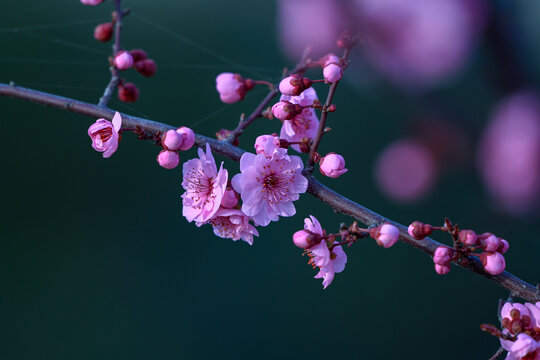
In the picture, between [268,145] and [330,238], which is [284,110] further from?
[330,238]

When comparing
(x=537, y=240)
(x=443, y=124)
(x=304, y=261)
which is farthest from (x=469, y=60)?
(x=304, y=261)

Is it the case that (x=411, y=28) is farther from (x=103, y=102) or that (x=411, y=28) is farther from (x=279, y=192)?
(x=103, y=102)

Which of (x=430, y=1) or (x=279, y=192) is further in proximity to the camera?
(x=279, y=192)

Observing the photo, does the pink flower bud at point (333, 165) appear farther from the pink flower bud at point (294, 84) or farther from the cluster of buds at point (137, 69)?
the cluster of buds at point (137, 69)

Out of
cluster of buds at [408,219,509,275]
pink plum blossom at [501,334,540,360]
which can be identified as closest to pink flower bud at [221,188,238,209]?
cluster of buds at [408,219,509,275]

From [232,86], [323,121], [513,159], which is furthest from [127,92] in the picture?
[513,159]

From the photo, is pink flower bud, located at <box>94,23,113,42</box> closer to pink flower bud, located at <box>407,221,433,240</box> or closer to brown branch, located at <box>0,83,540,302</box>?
brown branch, located at <box>0,83,540,302</box>
